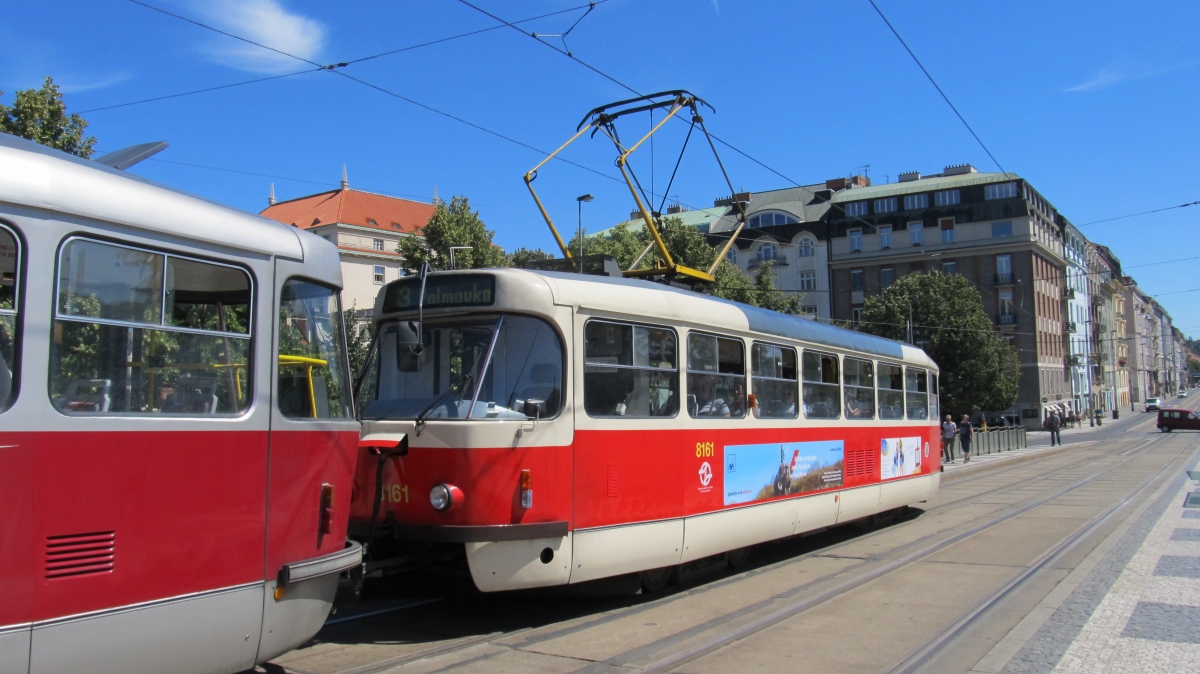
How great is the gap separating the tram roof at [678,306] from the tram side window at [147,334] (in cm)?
315

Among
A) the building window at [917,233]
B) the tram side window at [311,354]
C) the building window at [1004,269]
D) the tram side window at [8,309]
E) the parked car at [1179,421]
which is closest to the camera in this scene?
the tram side window at [8,309]

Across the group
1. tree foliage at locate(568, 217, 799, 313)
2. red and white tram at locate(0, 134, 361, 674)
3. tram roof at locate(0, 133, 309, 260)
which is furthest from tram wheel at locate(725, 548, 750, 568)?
tree foliage at locate(568, 217, 799, 313)

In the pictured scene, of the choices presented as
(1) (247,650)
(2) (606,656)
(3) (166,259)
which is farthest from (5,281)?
(2) (606,656)

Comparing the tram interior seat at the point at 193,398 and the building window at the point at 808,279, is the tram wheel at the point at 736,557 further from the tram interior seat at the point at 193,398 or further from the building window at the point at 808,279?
the building window at the point at 808,279

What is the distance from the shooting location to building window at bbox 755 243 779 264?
69062 mm

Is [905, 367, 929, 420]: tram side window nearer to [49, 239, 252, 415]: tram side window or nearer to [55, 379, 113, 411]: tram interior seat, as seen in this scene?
[49, 239, 252, 415]: tram side window

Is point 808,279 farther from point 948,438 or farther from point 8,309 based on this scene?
point 8,309

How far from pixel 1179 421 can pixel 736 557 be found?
61.7m

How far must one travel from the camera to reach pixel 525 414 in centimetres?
728

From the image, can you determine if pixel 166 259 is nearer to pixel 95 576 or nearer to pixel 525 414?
pixel 95 576

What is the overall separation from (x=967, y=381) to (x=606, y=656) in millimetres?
46311

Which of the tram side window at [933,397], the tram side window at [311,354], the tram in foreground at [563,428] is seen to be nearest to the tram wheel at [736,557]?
the tram in foreground at [563,428]

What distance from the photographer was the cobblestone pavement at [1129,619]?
20.7 feet

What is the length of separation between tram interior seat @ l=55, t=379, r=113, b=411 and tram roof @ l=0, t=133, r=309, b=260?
0.77 m
